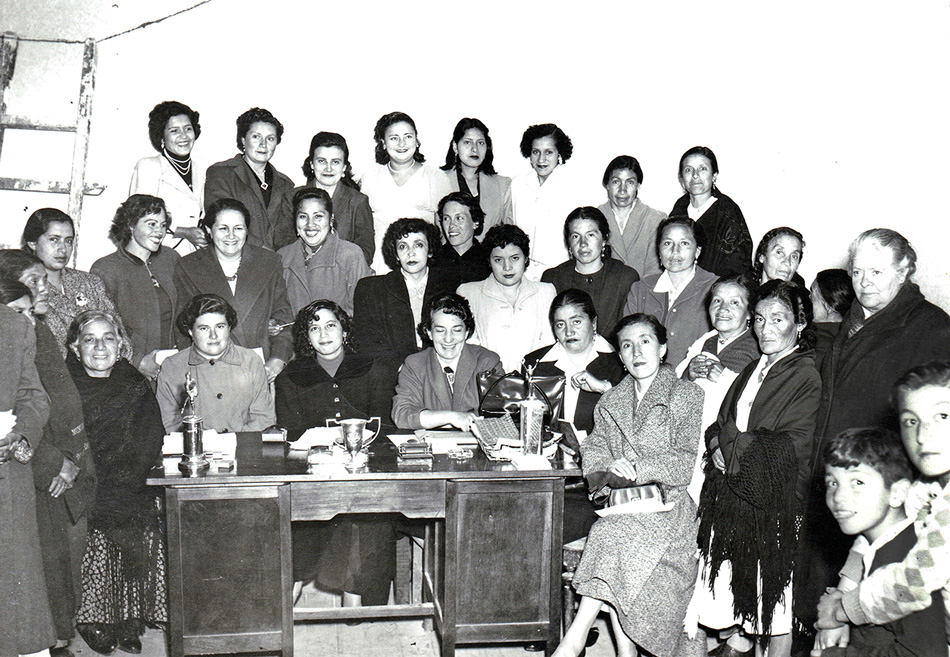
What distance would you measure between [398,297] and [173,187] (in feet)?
4.69

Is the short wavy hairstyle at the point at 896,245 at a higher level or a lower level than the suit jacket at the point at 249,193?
lower

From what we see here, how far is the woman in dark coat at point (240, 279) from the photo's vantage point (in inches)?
161

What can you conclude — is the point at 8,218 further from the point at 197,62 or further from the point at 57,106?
the point at 197,62

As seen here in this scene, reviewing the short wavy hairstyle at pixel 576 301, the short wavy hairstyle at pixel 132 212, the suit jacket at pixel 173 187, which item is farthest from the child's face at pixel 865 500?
the suit jacket at pixel 173 187

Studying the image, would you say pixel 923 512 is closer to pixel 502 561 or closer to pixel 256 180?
pixel 502 561

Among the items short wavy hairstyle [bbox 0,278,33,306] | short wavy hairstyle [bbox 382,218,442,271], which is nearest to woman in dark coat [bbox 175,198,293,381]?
short wavy hairstyle [bbox 382,218,442,271]

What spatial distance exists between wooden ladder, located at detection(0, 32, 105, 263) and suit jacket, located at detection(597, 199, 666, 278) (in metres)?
3.10

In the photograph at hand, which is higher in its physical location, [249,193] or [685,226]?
[249,193]

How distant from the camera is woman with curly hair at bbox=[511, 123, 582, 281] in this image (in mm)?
4902

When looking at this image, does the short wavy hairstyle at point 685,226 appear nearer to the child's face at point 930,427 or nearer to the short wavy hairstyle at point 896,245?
the short wavy hairstyle at point 896,245

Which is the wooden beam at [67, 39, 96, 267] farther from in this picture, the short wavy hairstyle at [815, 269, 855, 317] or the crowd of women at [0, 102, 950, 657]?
the short wavy hairstyle at [815, 269, 855, 317]

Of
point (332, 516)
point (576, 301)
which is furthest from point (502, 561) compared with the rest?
point (576, 301)

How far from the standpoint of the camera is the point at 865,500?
2.18 metres

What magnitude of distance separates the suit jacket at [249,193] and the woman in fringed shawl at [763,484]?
8.54 ft
